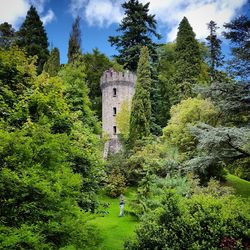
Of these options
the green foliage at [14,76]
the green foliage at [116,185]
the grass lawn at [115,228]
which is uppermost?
the green foliage at [14,76]

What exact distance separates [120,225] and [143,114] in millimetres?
13379

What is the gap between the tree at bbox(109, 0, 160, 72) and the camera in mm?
40062

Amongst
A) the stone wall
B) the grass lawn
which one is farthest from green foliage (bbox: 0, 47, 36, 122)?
the stone wall

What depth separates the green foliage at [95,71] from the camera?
42062 millimetres

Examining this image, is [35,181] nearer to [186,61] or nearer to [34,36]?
[186,61]

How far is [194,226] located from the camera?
33.0ft

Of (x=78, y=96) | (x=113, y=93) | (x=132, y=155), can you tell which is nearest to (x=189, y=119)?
(x=132, y=155)

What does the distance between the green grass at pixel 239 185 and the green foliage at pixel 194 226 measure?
41.9ft

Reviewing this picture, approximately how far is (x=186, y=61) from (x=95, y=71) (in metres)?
13.9

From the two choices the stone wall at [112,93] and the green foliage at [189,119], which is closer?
the green foliage at [189,119]

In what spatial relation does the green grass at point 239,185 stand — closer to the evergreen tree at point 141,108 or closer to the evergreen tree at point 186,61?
the evergreen tree at point 141,108

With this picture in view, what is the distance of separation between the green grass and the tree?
61.3 ft

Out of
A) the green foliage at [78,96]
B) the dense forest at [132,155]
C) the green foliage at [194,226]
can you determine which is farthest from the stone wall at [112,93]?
the green foliage at [194,226]

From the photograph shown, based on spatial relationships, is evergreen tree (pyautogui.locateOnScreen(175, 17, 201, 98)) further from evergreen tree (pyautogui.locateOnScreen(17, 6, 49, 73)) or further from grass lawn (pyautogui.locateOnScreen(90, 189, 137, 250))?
evergreen tree (pyautogui.locateOnScreen(17, 6, 49, 73))
